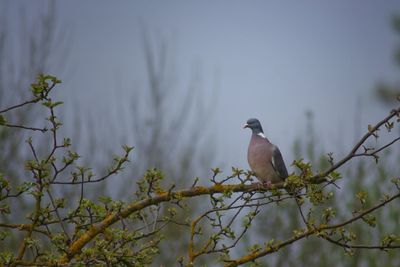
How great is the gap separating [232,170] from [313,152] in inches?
395

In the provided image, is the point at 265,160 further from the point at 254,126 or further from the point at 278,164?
the point at 254,126

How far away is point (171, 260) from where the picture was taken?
13383 millimetres

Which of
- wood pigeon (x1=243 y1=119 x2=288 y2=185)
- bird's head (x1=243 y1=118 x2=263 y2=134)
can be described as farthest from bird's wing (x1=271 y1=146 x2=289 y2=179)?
bird's head (x1=243 y1=118 x2=263 y2=134)

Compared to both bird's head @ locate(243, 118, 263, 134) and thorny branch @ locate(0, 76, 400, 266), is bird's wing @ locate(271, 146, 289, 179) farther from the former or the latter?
thorny branch @ locate(0, 76, 400, 266)

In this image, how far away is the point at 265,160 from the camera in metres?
5.61

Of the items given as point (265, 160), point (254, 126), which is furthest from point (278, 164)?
point (254, 126)

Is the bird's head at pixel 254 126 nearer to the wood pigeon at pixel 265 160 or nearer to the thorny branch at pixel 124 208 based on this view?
the wood pigeon at pixel 265 160

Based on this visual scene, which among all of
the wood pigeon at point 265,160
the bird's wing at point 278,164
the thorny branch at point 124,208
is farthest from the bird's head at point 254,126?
the thorny branch at point 124,208

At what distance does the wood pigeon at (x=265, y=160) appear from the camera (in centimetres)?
555

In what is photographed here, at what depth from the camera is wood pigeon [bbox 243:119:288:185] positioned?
18.2 ft

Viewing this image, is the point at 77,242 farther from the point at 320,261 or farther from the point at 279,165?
the point at 320,261

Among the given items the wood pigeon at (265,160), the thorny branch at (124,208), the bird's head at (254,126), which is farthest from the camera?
the bird's head at (254,126)

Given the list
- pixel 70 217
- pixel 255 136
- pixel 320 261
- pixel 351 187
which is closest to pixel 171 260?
pixel 320 261

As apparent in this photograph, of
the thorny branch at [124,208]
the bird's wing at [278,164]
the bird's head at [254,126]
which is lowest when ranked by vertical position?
the thorny branch at [124,208]
